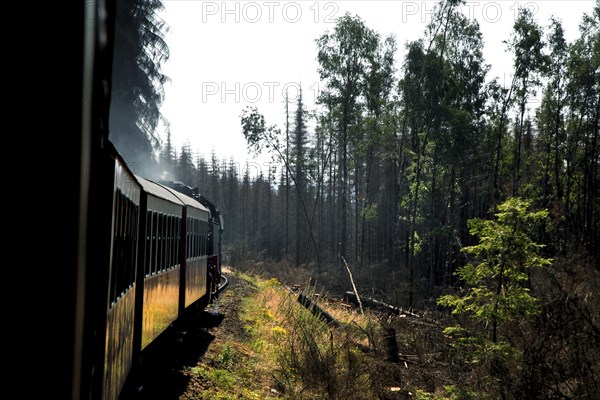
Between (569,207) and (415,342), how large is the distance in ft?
74.2

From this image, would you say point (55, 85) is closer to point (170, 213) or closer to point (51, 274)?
point (51, 274)

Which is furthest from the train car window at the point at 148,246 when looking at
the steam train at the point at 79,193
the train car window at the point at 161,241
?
the steam train at the point at 79,193

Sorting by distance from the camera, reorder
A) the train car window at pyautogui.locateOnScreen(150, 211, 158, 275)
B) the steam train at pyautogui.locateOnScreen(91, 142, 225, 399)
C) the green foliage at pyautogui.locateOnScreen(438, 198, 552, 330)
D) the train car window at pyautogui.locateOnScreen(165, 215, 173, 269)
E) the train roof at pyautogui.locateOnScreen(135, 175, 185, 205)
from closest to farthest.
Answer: the steam train at pyautogui.locateOnScreen(91, 142, 225, 399), the train roof at pyautogui.locateOnScreen(135, 175, 185, 205), the train car window at pyautogui.locateOnScreen(150, 211, 158, 275), the green foliage at pyautogui.locateOnScreen(438, 198, 552, 330), the train car window at pyautogui.locateOnScreen(165, 215, 173, 269)

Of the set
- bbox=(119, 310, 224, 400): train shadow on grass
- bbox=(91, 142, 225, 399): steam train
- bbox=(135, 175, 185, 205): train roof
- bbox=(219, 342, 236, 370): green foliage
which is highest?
bbox=(135, 175, 185, 205): train roof

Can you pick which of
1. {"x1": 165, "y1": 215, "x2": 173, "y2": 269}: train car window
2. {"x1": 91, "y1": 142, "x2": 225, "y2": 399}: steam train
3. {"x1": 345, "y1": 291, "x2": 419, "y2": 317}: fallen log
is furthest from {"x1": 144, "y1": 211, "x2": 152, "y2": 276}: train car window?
{"x1": 345, "y1": 291, "x2": 419, "y2": 317}: fallen log

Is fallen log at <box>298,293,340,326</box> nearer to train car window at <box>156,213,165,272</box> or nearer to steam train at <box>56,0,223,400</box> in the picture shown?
train car window at <box>156,213,165,272</box>

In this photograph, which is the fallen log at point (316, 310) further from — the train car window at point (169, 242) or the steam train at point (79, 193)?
the steam train at point (79, 193)

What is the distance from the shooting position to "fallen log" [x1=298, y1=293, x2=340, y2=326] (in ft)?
40.6

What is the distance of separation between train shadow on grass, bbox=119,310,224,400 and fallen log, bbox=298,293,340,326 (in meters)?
2.22

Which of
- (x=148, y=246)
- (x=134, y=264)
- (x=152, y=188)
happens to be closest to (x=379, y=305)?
(x=152, y=188)

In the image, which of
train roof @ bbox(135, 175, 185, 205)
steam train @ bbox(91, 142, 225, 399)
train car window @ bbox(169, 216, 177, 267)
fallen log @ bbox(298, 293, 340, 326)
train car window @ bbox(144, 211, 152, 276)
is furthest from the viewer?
fallen log @ bbox(298, 293, 340, 326)

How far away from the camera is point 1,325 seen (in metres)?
1.65

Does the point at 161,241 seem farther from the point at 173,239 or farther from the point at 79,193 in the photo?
the point at 79,193

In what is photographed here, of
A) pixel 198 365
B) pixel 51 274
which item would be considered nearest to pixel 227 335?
pixel 198 365
